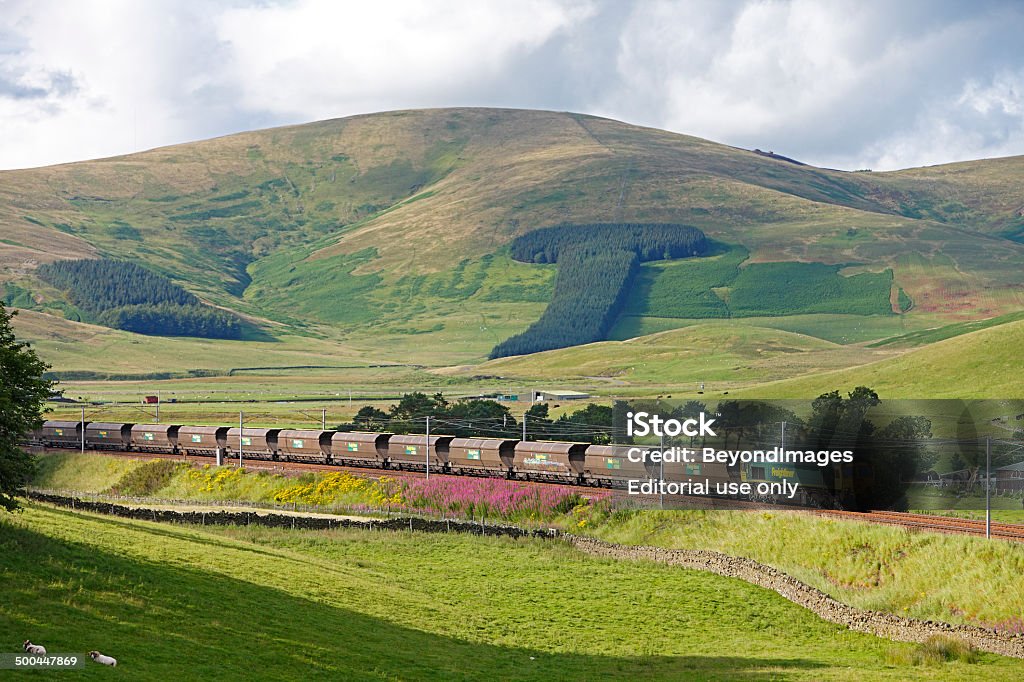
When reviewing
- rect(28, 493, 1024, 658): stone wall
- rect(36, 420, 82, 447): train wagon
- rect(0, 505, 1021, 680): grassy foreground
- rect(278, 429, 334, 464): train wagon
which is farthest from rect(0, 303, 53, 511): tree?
rect(36, 420, 82, 447): train wagon

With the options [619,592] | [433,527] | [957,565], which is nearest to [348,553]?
[433,527]

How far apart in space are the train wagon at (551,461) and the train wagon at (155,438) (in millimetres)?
44843

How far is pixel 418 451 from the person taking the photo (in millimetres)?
91375

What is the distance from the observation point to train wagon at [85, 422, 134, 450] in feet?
381

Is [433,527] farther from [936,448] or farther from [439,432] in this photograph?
[439,432]

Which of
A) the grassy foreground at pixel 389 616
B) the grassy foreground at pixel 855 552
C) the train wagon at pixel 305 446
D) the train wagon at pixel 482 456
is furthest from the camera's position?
the train wagon at pixel 305 446

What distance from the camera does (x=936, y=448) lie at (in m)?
60.3

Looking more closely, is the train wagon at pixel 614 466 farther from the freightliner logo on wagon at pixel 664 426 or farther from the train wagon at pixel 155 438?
the train wagon at pixel 155 438

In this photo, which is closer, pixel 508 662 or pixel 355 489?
pixel 508 662

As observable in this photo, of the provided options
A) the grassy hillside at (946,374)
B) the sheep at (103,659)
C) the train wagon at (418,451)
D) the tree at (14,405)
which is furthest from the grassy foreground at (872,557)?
the grassy hillside at (946,374)

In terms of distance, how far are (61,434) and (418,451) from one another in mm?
52812

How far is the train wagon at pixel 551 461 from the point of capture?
255 ft

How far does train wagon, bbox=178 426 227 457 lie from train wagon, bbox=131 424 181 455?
1.15 metres

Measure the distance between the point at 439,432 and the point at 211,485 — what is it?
4215cm
